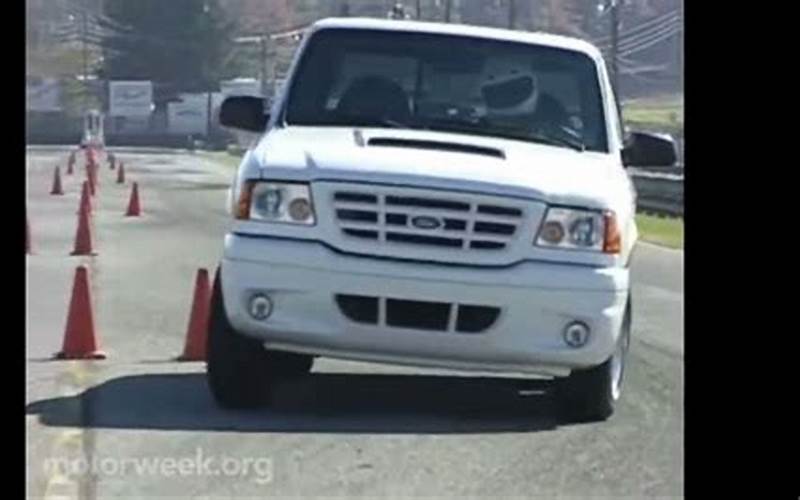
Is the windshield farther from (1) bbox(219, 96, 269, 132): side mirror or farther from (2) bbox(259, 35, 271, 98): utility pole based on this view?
(2) bbox(259, 35, 271, 98): utility pole

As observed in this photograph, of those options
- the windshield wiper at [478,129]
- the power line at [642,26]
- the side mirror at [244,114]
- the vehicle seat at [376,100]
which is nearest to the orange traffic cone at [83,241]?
the power line at [642,26]

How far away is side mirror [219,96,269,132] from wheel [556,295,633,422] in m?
2.15

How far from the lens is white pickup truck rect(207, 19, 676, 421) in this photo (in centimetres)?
838

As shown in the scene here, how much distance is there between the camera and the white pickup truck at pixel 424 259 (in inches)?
330

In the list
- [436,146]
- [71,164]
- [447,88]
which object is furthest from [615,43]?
[71,164]

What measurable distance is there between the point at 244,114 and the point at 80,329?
2.12m

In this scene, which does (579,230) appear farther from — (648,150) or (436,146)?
(648,150)

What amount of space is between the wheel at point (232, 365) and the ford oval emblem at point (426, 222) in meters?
0.93

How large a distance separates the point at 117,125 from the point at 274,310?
31.0 meters
